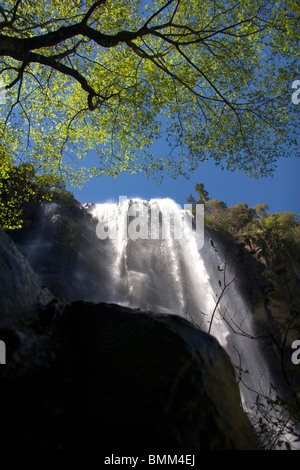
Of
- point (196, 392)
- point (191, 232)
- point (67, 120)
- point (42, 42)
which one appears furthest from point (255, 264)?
point (196, 392)

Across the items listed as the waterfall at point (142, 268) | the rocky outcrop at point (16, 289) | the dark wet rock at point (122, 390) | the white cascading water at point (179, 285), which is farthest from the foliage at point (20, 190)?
the dark wet rock at point (122, 390)

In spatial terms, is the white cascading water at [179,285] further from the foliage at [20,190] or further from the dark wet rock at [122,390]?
the dark wet rock at [122,390]

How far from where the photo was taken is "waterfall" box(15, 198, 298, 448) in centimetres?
1822

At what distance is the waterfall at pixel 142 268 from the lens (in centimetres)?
1822

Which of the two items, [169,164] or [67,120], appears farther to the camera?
[67,120]

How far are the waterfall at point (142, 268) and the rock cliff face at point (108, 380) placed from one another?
14.3 m

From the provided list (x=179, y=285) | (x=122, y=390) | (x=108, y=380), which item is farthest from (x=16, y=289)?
(x=179, y=285)

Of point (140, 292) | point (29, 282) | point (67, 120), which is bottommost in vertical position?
point (140, 292)

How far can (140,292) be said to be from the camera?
19.3 m

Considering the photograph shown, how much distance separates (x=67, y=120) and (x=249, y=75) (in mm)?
7512

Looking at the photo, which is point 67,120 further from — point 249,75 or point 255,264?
point 255,264

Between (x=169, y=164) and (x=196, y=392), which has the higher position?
(x=169, y=164)

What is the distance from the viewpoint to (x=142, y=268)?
21.9m
